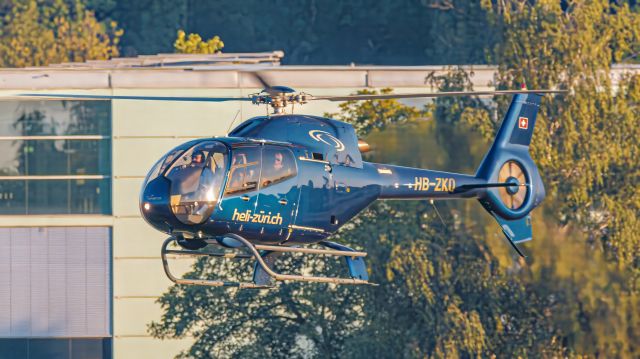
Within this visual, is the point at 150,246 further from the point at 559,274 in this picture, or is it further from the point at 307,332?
the point at 559,274

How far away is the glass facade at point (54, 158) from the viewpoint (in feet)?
166

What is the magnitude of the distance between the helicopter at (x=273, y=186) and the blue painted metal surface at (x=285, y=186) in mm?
18

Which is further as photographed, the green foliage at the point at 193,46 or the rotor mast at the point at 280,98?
the green foliage at the point at 193,46

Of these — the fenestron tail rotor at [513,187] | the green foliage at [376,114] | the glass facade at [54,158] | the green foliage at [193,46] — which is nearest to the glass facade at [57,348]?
the glass facade at [54,158]

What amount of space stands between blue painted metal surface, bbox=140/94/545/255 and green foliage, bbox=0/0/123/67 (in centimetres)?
6957

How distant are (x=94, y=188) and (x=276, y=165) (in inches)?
838

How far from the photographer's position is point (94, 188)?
5081cm

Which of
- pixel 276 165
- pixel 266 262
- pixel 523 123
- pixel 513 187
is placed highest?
pixel 523 123

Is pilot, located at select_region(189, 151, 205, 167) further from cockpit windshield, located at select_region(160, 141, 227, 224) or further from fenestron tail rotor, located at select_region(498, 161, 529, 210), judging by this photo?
fenestron tail rotor, located at select_region(498, 161, 529, 210)

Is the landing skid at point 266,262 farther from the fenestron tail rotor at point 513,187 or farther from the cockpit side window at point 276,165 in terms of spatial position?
the fenestron tail rotor at point 513,187

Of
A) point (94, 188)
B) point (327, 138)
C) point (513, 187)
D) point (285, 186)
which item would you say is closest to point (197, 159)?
point (285, 186)

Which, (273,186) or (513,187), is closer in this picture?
(273,186)

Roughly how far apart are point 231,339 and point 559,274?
30.8ft

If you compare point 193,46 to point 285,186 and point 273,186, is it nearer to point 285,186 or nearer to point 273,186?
point 285,186
